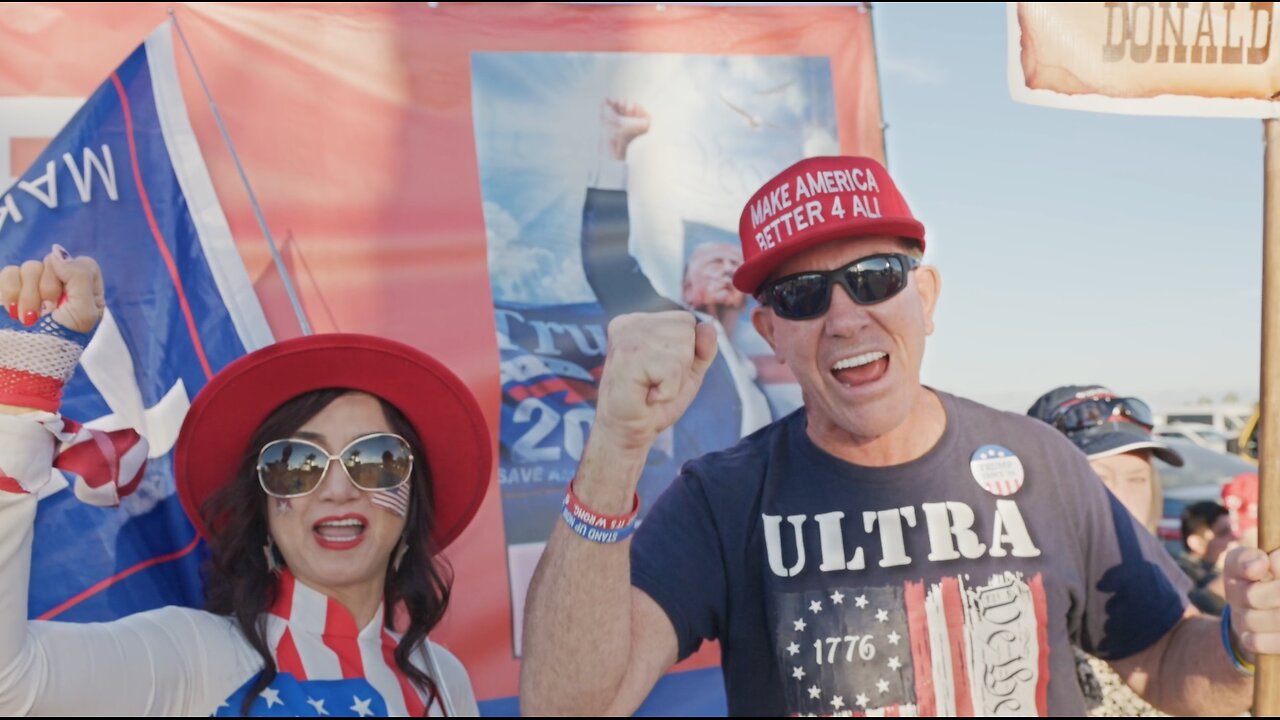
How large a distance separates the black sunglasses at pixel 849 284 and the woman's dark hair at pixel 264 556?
Answer: 88 centimetres

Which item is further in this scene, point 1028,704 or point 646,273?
point 646,273

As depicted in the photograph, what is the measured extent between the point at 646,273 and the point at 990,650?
5.58 feet

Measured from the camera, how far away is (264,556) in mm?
2066

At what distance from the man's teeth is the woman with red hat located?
809mm

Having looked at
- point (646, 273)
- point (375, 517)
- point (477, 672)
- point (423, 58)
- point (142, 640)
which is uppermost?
point (423, 58)

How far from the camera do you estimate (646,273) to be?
10.5 ft

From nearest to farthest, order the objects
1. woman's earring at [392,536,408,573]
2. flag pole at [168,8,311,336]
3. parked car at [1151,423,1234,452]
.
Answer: woman's earring at [392,536,408,573]
flag pole at [168,8,311,336]
parked car at [1151,423,1234,452]

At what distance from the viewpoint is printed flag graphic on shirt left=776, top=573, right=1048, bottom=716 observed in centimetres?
180

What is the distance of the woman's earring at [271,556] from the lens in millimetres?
2051

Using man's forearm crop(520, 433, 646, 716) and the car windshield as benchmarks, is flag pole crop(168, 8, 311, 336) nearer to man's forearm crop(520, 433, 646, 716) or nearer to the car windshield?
man's forearm crop(520, 433, 646, 716)

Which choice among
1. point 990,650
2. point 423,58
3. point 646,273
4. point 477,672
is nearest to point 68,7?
point 423,58

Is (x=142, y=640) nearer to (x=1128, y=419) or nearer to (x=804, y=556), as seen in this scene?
(x=804, y=556)

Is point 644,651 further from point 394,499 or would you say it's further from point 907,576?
point 394,499

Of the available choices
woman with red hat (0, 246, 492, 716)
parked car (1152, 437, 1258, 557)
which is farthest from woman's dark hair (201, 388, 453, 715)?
parked car (1152, 437, 1258, 557)
